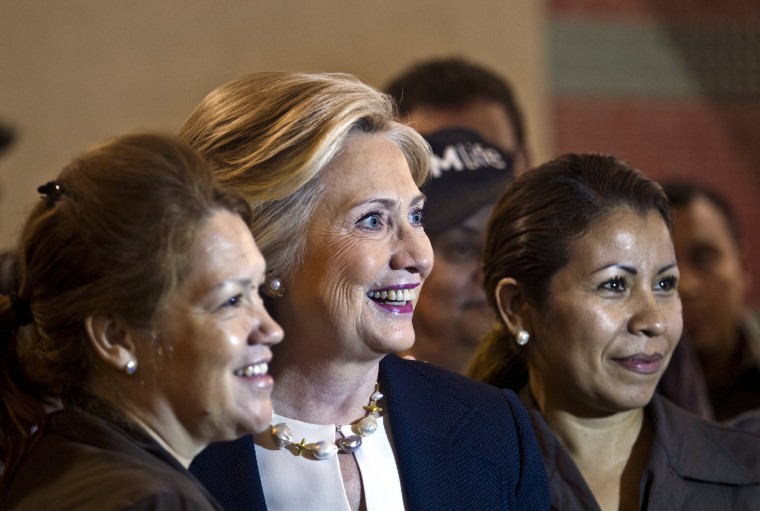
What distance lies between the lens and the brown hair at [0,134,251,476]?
160 centimetres

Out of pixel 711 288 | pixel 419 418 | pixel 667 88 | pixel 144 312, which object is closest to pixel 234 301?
pixel 144 312

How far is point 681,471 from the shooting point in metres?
2.45

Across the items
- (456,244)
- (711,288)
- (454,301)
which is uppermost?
(456,244)

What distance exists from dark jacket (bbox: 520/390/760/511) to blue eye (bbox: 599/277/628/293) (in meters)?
0.29

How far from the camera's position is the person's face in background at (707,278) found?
13.0 feet

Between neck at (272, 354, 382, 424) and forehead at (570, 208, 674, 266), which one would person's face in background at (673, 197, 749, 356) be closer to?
forehead at (570, 208, 674, 266)

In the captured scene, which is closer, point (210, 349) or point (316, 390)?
point (210, 349)

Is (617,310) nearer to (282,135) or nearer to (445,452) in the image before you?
(445,452)

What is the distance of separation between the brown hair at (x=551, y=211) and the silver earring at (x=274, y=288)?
0.59 meters

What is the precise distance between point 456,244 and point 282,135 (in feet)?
4.07

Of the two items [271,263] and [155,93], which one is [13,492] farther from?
[155,93]

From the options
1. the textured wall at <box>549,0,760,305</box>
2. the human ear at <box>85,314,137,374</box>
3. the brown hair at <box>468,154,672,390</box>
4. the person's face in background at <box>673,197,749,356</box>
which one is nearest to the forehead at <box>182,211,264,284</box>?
the human ear at <box>85,314,137,374</box>

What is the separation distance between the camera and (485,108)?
149 inches

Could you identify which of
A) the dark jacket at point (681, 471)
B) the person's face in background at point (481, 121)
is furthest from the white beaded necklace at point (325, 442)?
the person's face in background at point (481, 121)
